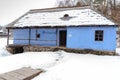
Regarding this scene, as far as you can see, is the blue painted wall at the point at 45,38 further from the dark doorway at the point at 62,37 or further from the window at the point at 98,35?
the window at the point at 98,35

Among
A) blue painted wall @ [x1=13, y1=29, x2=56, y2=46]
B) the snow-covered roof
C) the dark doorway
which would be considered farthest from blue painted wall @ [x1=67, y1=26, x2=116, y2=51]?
blue painted wall @ [x1=13, y1=29, x2=56, y2=46]

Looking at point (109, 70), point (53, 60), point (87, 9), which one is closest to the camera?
point (109, 70)

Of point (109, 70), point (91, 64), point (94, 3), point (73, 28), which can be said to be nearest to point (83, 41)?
point (73, 28)

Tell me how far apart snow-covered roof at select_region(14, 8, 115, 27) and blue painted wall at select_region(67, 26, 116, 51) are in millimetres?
717

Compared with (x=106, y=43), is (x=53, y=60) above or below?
Result: below

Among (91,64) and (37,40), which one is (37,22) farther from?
(91,64)

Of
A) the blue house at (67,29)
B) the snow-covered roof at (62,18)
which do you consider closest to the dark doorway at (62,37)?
the blue house at (67,29)

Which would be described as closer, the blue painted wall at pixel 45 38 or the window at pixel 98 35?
the window at pixel 98 35

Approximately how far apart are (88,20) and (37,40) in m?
6.92

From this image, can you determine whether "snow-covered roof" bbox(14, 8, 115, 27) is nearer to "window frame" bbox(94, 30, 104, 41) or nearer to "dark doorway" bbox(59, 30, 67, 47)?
"window frame" bbox(94, 30, 104, 41)

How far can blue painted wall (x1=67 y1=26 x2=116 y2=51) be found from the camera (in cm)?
2077

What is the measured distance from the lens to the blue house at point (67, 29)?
20.9 m

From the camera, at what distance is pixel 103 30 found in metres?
20.9

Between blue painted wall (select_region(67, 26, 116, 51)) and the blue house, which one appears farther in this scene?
the blue house
